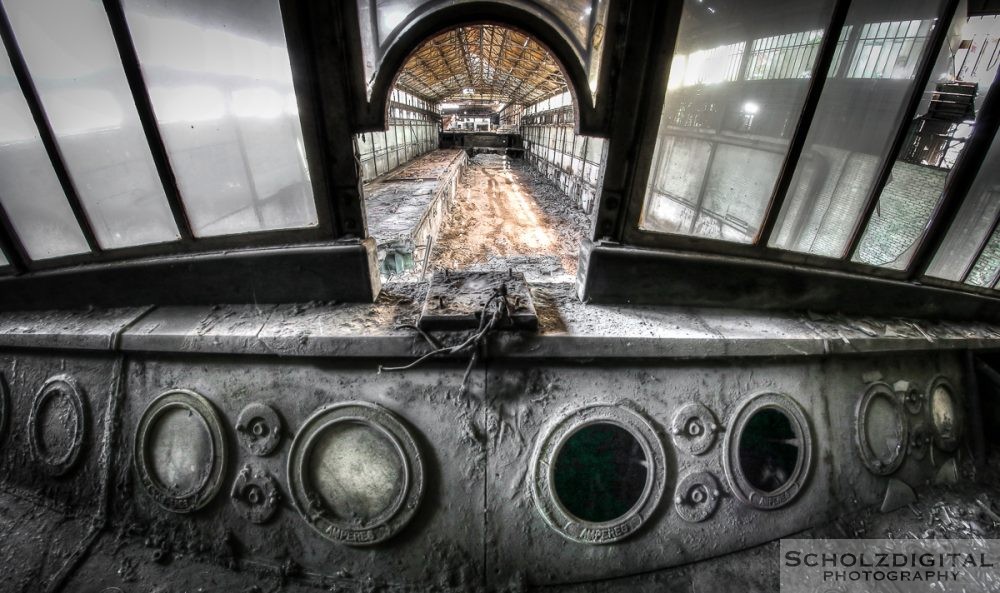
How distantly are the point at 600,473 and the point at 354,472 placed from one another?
1662 mm

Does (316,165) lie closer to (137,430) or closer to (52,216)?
(52,216)

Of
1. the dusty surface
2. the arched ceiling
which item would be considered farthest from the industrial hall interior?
the arched ceiling

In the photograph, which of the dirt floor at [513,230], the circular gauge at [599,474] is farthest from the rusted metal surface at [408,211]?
the circular gauge at [599,474]

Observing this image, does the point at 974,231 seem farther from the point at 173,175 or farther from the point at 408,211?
the point at 408,211

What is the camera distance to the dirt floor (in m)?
8.22

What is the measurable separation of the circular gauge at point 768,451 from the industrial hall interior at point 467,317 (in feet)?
0.08

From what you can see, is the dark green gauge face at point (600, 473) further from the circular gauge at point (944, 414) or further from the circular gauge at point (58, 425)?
the circular gauge at point (58, 425)

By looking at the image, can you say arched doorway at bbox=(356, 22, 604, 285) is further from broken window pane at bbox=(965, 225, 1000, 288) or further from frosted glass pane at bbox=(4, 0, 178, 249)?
broken window pane at bbox=(965, 225, 1000, 288)

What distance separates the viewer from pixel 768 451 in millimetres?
2607

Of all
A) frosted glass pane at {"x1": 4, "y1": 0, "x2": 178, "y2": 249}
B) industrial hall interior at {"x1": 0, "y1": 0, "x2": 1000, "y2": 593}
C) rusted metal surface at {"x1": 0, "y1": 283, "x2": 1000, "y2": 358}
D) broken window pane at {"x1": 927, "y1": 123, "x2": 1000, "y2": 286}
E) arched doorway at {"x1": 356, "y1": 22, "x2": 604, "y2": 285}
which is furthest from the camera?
arched doorway at {"x1": 356, "y1": 22, "x2": 604, "y2": 285}

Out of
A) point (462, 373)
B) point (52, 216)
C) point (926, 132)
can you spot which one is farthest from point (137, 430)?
point (926, 132)

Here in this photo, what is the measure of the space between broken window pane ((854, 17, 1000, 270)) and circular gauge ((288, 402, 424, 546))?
12.9ft

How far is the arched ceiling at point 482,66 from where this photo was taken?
12.7 m

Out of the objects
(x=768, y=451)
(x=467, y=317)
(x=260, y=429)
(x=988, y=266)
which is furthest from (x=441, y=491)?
(x=988, y=266)
